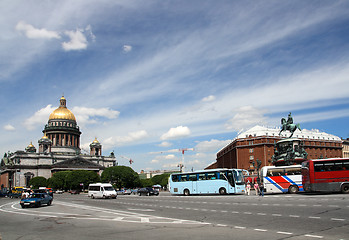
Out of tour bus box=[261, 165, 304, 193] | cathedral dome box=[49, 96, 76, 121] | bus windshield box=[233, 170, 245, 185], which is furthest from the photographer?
cathedral dome box=[49, 96, 76, 121]

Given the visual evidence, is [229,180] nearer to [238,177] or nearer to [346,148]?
[238,177]

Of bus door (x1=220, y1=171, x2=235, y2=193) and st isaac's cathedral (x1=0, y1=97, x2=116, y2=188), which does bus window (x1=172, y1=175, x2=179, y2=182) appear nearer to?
bus door (x1=220, y1=171, x2=235, y2=193)

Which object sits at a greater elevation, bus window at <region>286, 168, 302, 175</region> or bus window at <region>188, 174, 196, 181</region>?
bus window at <region>286, 168, 302, 175</region>

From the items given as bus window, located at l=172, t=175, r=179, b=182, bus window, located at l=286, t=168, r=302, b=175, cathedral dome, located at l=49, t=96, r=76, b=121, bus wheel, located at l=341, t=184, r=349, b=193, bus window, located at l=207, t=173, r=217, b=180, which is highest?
cathedral dome, located at l=49, t=96, r=76, b=121

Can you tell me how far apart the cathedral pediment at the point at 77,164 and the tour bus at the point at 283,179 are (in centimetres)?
10757

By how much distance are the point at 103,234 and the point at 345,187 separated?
24929 millimetres

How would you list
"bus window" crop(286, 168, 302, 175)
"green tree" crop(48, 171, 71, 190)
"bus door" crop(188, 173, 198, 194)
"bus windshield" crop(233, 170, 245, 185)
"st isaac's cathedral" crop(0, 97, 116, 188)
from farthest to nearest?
1. "st isaac's cathedral" crop(0, 97, 116, 188)
2. "green tree" crop(48, 171, 71, 190)
3. "bus door" crop(188, 173, 198, 194)
4. "bus windshield" crop(233, 170, 245, 185)
5. "bus window" crop(286, 168, 302, 175)

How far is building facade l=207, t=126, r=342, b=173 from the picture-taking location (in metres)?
106

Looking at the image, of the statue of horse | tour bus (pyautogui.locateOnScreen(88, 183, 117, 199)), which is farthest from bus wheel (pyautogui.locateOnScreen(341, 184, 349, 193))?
tour bus (pyautogui.locateOnScreen(88, 183, 117, 199))

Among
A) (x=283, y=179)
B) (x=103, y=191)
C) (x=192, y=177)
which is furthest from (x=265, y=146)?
(x=103, y=191)

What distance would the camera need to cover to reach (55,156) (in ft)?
443

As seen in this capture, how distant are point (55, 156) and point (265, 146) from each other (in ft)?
273

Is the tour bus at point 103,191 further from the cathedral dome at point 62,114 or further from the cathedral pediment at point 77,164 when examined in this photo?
the cathedral dome at point 62,114

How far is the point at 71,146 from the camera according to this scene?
14512cm
